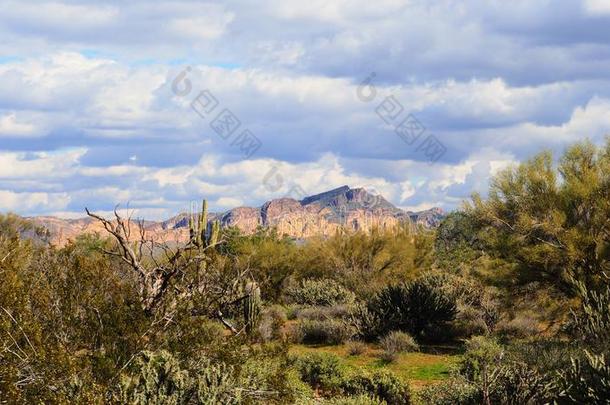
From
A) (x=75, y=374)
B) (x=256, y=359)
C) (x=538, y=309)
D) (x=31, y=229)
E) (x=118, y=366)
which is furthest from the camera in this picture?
(x=31, y=229)

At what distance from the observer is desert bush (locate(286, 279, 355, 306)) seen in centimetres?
2812

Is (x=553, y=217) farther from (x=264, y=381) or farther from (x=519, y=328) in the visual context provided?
(x=264, y=381)

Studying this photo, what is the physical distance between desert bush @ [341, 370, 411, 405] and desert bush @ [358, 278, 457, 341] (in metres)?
7.35

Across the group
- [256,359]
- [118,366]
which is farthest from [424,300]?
[118,366]

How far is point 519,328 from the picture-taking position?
73.9 ft

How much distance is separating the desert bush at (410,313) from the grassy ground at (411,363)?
1117mm

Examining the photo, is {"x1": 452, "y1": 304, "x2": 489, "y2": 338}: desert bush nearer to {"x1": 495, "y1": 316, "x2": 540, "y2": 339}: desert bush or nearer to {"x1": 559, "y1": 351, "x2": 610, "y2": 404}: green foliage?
{"x1": 495, "y1": 316, "x2": 540, "y2": 339}: desert bush

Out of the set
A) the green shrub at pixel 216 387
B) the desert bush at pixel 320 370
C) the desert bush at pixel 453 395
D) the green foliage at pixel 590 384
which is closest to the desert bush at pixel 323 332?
the desert bush at pixel 320 370

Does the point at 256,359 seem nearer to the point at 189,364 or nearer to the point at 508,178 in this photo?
the point at 189,364

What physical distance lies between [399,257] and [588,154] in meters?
13.1

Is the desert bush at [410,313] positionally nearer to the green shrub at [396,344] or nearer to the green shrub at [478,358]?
the green shrub at [396,344]

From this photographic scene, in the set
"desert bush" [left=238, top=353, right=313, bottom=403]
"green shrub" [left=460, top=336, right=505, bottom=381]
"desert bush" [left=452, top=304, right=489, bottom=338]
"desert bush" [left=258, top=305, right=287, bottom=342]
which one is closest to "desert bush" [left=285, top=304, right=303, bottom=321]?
"desert bush" [left=258, top=305, right=287, bottom=342]

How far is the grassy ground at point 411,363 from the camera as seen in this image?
690 inches

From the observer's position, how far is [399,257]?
33625mm
